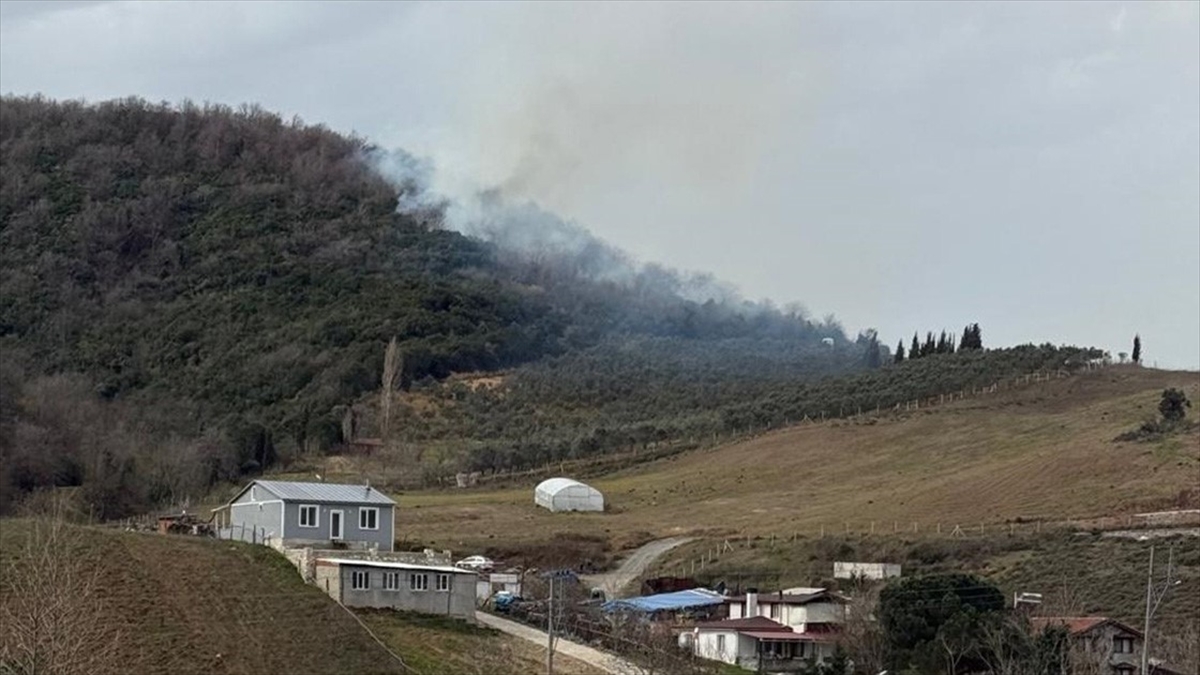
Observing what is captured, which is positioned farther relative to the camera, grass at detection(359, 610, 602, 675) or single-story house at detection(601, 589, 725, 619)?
single-story house at detection(601, 589, 725, 619)

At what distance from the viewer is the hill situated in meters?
47.8

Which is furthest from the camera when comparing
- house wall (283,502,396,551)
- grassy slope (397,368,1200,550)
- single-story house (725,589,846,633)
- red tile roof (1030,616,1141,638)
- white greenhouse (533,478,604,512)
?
white greenhouse (533,478,604,512)

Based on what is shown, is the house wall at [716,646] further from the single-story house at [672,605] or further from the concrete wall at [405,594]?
the concrete wall at [405,594]

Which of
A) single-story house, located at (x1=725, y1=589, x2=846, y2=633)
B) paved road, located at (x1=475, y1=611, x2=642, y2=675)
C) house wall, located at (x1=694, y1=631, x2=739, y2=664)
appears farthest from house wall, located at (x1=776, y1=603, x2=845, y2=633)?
paved road, located at (x1=475, y1=611, x2=642, y2=675)

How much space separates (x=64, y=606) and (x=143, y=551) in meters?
28.1

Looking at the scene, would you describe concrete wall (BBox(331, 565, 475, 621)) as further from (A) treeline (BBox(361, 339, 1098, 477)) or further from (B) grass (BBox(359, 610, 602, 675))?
(A) treeline (BBox(361, 339, 1098, 477))

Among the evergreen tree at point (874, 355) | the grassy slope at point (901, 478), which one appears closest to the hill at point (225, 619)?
the grassy slope at point (901, 478)

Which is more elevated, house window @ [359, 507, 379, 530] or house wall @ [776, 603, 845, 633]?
house window @ [359, 507, 379, 530]

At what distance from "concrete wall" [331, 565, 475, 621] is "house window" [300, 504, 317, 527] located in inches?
223

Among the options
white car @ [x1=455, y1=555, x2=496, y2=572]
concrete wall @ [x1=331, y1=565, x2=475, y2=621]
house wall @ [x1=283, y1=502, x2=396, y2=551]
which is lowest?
concrete wall @ [x1=331, y1=565, x2=475, y2=621]

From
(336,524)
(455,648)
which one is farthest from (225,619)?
(336,524)

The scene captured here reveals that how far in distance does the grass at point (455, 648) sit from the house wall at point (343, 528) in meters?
6.93

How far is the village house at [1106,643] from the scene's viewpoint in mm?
53097

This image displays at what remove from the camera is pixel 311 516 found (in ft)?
205
